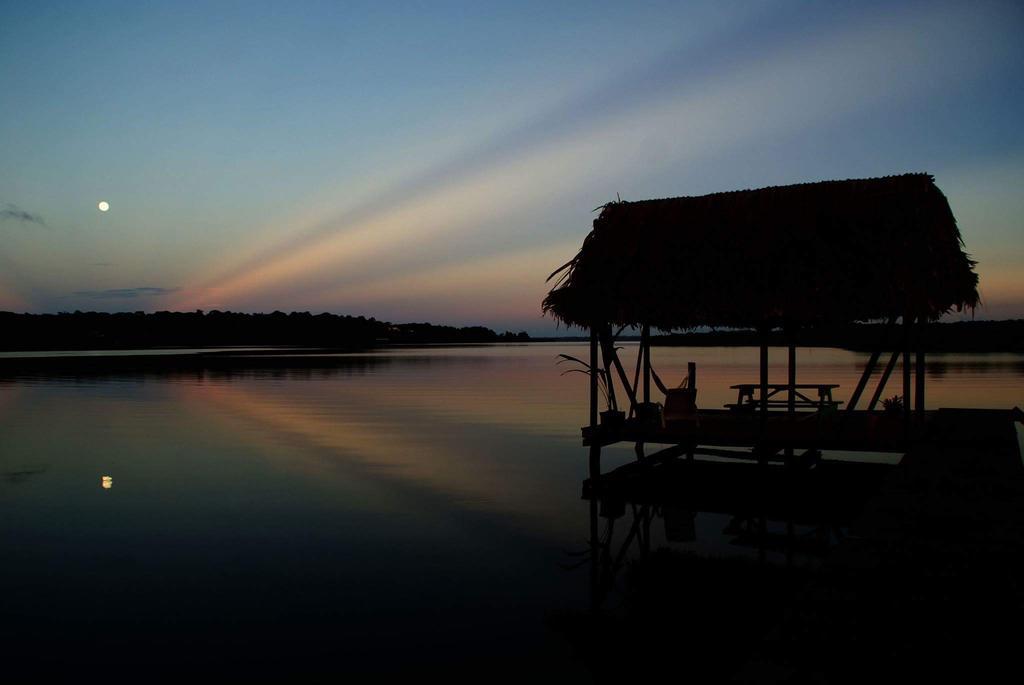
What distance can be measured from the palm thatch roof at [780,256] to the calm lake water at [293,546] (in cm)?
331

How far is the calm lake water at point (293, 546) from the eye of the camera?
659cm

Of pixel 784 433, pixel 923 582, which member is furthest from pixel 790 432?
pixel 923 582

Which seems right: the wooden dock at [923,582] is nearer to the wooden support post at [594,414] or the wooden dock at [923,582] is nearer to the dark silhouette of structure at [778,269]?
the dark silhouette of structure at [778,269]

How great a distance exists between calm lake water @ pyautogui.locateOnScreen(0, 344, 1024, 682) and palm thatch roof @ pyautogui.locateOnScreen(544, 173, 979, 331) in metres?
3.31

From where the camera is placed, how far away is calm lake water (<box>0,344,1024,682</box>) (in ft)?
21.6

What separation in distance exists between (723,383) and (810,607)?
3858cm

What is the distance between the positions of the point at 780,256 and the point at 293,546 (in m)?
7.67

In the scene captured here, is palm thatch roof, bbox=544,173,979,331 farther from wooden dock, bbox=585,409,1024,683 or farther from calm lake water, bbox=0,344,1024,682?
calm lake water, bbox=0,344,1024,682

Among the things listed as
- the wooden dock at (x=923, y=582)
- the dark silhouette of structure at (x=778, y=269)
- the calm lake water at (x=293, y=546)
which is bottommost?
the calm lake water at (x=293, y=546)

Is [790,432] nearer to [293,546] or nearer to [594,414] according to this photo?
[594,414]

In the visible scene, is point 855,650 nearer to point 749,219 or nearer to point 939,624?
point 939,624

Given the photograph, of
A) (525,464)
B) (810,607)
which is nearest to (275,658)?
(810,607)

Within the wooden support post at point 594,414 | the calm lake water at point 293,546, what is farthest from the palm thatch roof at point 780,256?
the calm lake water at point 293,546

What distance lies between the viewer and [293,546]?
991 centimetres
